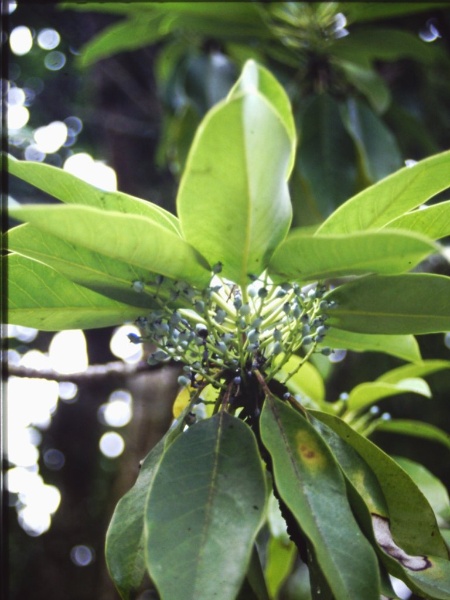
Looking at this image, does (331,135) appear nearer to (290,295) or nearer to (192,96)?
(192,96)

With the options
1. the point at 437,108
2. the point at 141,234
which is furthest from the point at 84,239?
the point at 437,108

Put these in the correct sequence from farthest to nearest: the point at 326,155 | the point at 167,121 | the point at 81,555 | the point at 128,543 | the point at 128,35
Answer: the point at 81,555
the point at 167,121
the point at 128,35
the point at 326,155
the point at 128,543

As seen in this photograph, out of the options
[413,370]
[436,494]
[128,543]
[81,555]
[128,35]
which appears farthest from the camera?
[81,555]

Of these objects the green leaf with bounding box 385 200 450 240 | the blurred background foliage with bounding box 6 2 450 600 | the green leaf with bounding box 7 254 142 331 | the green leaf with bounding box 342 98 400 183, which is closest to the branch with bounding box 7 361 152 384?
the blurred background foliage with bounding box 6 2 450 600

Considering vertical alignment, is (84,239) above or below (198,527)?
above

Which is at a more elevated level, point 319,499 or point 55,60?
point 55,60

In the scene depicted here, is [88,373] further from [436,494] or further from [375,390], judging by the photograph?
[436,494]

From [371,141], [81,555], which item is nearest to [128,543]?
[371,141]
